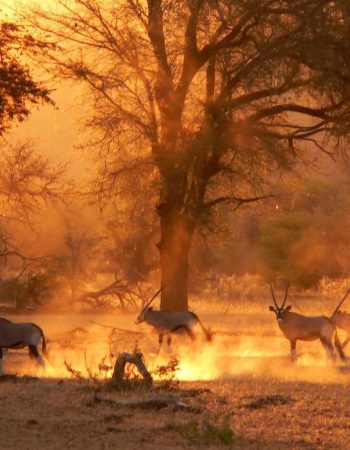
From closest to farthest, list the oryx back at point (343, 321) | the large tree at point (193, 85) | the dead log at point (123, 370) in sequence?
the dead log at point (123, 370)
the oryx back at point (343, 321)
the large tree at point (193, 85)

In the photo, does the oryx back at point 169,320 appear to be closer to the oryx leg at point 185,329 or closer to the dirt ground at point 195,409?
the oryx leg at point 185,329

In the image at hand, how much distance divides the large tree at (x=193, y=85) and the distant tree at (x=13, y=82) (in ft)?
10.2

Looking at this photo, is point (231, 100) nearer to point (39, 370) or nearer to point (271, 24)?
point (271, 24)

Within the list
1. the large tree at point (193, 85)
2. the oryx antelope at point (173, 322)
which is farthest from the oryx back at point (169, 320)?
the large tree at point (193, 85)

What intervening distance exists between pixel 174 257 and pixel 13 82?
671cm

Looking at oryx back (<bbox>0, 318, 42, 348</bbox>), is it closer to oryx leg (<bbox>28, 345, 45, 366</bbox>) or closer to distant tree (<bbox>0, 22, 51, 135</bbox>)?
oryx leg (<bbox>28, 345, 45, 366</bbox>)

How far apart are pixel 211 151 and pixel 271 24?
277 cm

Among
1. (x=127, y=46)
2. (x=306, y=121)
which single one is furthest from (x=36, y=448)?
(x=306, y=121)

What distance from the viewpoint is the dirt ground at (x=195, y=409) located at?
8.96 m

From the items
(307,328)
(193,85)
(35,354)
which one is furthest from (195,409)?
(193,85)

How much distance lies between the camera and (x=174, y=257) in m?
22.8

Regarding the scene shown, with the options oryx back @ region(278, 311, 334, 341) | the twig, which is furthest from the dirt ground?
oryx back @ region(278, 311, 334, 341)

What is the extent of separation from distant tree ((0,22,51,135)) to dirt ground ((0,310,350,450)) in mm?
4256

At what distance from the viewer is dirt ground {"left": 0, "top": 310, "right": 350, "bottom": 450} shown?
29.4 feet
